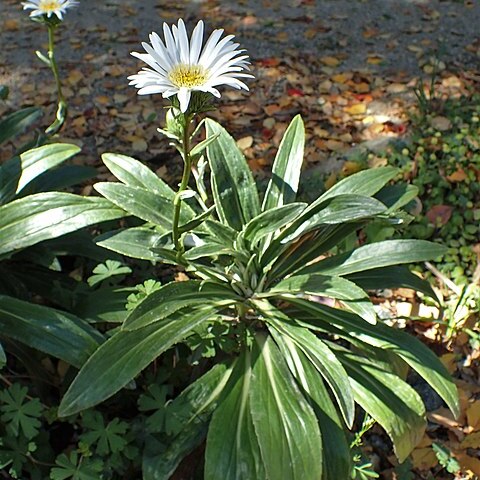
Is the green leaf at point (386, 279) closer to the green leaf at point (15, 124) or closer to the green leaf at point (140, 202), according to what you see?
the green leaf at point (140, 202)

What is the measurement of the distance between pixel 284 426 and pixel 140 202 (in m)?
0.82

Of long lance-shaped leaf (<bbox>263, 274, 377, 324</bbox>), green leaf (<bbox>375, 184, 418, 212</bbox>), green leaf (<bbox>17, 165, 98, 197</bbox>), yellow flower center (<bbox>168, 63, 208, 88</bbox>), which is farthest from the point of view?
A: green leaf (<bbox>17, 165, 98, 197</bbox>)

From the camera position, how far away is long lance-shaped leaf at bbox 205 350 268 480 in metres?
1.92

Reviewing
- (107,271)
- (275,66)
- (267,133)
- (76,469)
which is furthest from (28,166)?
(275,66)

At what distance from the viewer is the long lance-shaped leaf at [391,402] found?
6.79 ft

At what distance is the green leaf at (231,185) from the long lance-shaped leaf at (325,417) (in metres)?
0.53

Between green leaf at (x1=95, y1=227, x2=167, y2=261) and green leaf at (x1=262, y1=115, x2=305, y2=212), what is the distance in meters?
0.42

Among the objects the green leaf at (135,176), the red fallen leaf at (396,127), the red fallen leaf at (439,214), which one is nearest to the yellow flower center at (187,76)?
the green leaf at (135,176)

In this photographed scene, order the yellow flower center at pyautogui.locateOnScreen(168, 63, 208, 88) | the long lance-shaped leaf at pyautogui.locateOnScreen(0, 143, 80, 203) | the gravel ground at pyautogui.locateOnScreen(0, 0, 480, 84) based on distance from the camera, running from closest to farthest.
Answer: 1. the yellow flower center at pyautogui.locateOnScreen(168, 63, 208, 88)
2. the long lance-shaped leaf at pyautogui.locateOnScreen(0, 143, 80, 203)
3. the gravel ground at pyautogui.locateOnScreen(0, 0, 480, 84)

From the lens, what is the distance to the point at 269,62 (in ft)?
14.2

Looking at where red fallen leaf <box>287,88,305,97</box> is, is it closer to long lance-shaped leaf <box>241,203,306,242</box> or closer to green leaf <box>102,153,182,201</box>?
green leaf <box>102,153,182,201</box>

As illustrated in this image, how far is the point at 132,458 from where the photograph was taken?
207cm

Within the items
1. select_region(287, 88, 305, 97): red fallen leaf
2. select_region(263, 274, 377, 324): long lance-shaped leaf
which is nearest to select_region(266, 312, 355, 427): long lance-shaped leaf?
select_region(263, 274, 377, 324): long lance-shaped leaf

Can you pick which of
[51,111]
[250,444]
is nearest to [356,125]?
Answer: [51,111]
